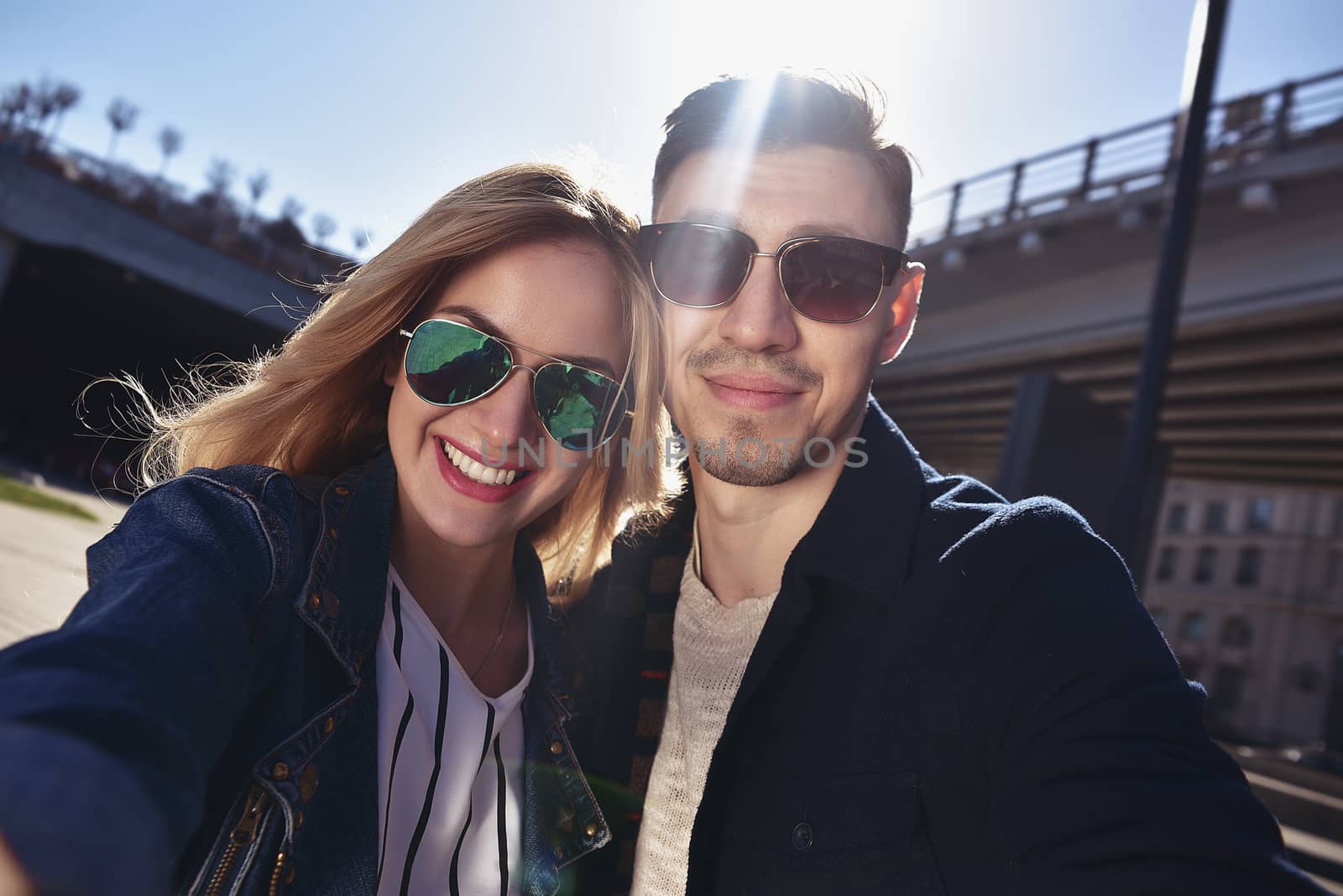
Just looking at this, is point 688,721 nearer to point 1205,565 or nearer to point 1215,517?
point 1205,565

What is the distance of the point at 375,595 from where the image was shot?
6.18ft

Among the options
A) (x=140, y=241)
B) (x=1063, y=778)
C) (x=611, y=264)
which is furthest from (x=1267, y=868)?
(x=140, y=241)

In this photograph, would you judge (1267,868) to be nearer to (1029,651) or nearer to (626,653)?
(1029,651)

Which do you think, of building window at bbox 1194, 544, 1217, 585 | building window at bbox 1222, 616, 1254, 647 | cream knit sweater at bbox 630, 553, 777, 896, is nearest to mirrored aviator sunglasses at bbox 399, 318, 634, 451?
cream knit sweater at bbox 630, 553, 777, 896

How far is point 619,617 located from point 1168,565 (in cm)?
5550

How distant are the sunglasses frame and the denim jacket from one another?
103cm

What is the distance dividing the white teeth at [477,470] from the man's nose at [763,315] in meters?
0.79

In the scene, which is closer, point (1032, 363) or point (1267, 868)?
point (1267, 868)

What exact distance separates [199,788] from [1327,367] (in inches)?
543

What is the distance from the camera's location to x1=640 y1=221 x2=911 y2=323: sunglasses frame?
2430 mm

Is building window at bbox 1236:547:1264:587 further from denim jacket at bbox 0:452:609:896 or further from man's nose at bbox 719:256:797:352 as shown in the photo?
denim jacket at bbox 0:452:609:896

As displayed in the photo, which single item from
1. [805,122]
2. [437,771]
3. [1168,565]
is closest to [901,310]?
[805,122]

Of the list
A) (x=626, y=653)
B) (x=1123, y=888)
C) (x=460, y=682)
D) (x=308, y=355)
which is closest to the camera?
(x=1123, y=888)

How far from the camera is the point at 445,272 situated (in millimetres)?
2324
